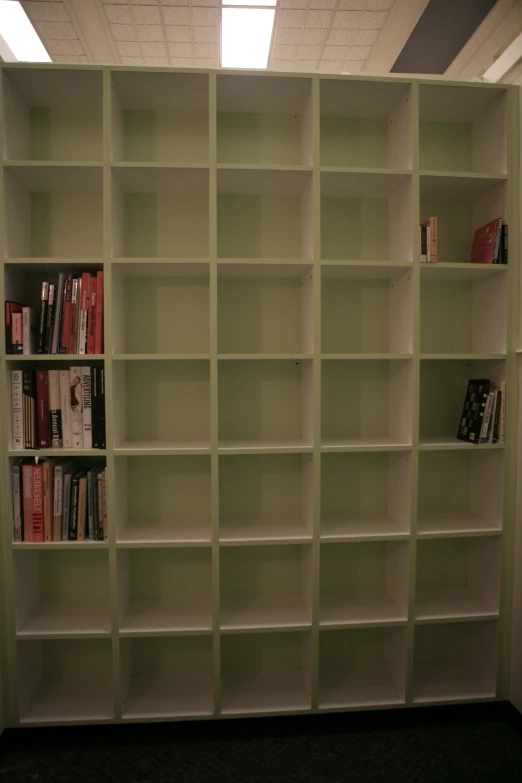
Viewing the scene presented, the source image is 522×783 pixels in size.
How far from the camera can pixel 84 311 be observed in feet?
6.04

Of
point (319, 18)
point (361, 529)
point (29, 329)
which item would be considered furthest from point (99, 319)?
point (319, 18)

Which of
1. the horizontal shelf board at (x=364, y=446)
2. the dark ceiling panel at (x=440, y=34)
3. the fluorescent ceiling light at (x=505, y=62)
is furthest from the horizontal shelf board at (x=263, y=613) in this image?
the dark ceiling panel at (x=440, y=34)

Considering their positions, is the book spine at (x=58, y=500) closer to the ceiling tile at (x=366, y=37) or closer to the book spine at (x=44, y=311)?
the book spine at (x=44, y=311)

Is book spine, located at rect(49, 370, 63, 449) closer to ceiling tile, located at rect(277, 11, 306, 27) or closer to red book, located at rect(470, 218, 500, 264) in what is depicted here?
red book, located at rect(470, 218, 500, 264)

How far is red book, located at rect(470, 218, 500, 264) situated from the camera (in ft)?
6.41

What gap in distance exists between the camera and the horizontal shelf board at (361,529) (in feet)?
6.37

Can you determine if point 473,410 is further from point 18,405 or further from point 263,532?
point 18,405

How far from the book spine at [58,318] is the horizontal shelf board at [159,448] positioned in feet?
1.62

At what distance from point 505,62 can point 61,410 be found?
248 centimetres

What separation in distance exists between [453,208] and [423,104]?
496 millimetres

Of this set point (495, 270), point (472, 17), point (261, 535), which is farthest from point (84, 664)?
point (472, 17)

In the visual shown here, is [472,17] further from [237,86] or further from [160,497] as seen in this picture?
[160,497]

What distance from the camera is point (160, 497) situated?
84.3 inches

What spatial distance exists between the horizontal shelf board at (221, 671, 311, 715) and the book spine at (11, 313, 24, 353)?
1790mm
